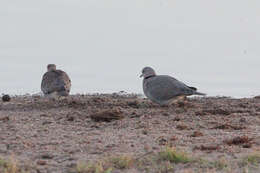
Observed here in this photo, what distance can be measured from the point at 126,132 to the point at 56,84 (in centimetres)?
655

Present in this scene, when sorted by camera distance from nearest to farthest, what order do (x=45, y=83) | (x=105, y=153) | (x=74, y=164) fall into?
(x=74, y=164)
(x=105, y=153)
(x=45, y=83)

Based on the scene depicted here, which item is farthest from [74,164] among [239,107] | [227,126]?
[239,107]

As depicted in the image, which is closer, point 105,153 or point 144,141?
point 105,153

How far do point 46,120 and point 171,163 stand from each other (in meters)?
3.66

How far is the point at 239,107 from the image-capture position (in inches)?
491

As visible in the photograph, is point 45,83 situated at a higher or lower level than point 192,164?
higher

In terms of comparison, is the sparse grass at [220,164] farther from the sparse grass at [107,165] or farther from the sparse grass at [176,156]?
the sparse grass at [107,165]

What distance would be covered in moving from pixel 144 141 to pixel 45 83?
763 centimetres

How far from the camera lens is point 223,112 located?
11.5 metres

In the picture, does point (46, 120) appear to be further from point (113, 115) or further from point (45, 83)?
point (45, 83)

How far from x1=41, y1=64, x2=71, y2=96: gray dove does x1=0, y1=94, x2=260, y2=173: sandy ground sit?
2.44 meters

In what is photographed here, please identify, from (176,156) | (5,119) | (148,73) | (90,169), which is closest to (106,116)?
(5,119)

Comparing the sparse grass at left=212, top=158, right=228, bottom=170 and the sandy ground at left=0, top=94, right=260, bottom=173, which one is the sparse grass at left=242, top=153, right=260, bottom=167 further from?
the sparse grass at left=212, top=158, right=228, bottom=170

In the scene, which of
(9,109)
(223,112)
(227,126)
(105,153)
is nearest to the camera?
(105,153)
